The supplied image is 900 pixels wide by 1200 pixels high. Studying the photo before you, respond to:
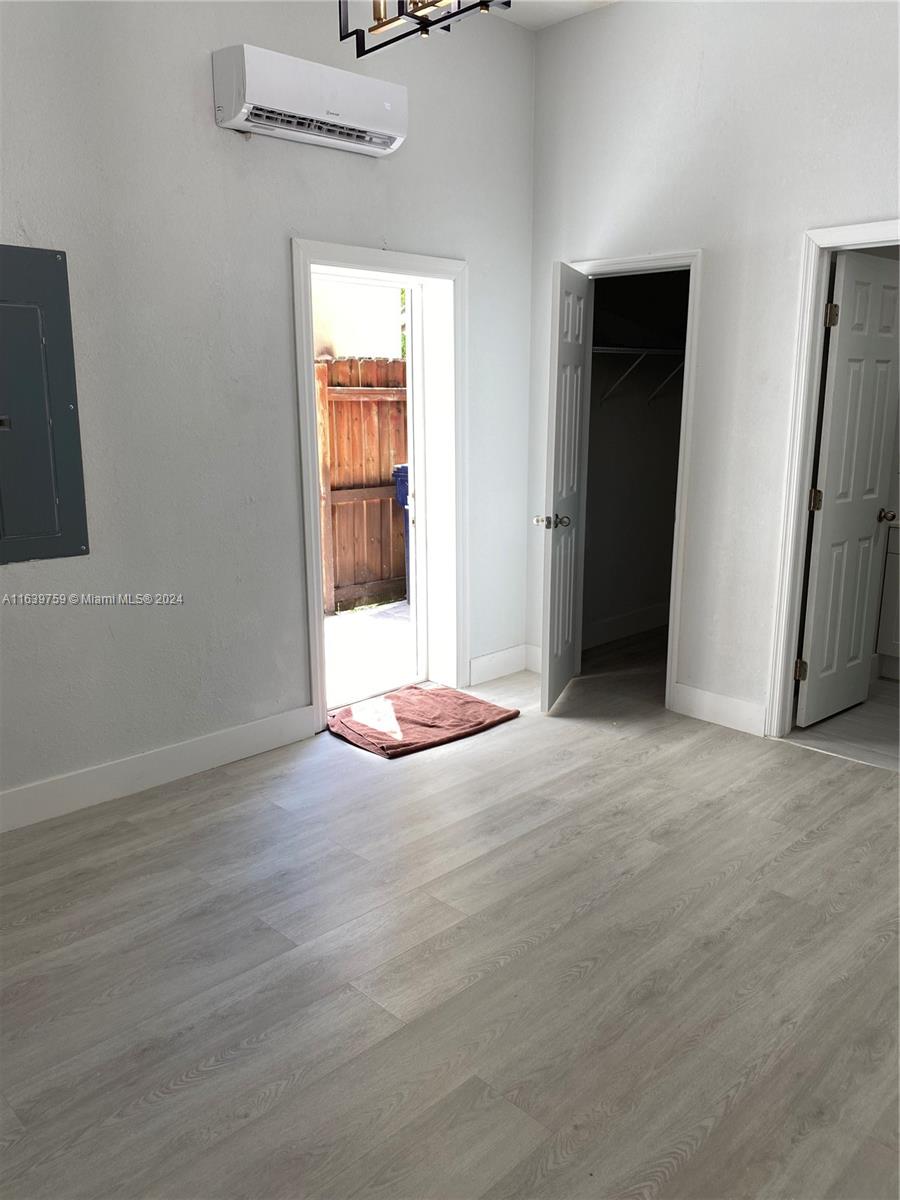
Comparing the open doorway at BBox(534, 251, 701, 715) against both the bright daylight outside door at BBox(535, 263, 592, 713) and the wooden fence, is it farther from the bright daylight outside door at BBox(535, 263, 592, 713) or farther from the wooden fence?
the wooden fence

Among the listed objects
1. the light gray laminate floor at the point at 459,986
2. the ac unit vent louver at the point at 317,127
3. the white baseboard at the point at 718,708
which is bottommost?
the light gray laminate floor at the point at 459,986

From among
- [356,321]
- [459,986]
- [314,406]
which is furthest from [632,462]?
[459,986]

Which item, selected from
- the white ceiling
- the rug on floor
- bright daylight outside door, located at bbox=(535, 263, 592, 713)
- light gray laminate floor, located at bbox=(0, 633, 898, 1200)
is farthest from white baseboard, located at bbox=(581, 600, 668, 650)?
the white ceiling

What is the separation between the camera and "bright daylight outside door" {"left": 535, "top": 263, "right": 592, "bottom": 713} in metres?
4.23

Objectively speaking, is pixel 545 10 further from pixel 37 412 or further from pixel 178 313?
pixel 37 412

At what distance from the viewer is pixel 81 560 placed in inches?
131

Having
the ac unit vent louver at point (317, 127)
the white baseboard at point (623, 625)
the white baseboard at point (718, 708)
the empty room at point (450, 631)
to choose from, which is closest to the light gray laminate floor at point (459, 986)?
the empty room at point (450, 631)

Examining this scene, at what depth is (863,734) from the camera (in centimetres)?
416

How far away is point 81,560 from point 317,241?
1629 mm

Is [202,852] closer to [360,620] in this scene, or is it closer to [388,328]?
[360,620]

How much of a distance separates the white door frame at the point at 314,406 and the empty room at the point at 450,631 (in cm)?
2

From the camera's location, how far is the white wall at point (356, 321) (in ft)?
21.2

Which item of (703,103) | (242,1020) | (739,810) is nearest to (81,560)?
(242,1020)

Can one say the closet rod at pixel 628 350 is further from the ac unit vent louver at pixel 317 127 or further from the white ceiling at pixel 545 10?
the ac unit vent louver at pixel 317 127
